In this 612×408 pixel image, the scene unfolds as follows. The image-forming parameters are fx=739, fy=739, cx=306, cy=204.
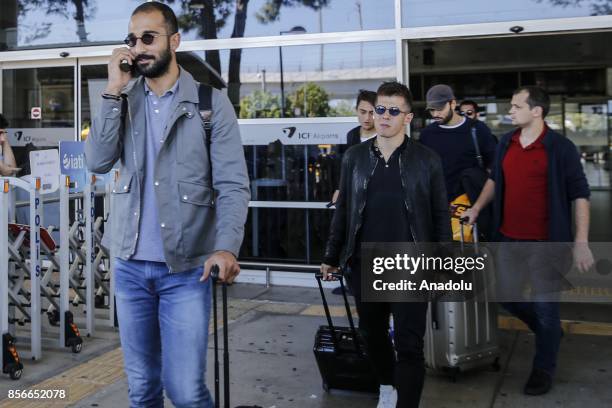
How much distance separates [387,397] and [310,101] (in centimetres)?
416

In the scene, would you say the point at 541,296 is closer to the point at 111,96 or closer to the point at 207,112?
the point at 207,112

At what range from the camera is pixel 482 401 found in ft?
14.2

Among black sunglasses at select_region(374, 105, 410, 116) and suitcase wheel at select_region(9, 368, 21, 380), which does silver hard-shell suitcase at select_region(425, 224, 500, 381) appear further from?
suitcase wheel at select_region(9, 368, 21, 380)

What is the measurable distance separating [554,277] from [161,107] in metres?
2.68

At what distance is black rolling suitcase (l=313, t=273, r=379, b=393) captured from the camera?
14.0 feet

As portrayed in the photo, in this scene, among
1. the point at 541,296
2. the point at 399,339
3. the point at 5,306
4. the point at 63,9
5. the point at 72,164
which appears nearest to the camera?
the point at 399,339

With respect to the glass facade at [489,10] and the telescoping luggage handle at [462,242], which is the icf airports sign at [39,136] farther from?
the telescoping luggage handle at [462,242]

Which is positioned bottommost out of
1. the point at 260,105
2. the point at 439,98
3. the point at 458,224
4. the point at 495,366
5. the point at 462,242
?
the point at 495,366

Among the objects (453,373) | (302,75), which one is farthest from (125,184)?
(302,75)

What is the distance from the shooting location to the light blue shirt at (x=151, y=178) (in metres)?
2.85

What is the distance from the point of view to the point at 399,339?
12.0ft

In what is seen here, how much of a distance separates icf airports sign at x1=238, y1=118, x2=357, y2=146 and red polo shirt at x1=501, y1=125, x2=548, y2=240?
9.54ft

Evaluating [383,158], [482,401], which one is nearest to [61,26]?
[383,158]

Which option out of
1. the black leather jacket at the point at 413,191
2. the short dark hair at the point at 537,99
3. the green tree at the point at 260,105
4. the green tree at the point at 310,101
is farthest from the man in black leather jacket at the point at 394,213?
the green tree at the point at 260,105
